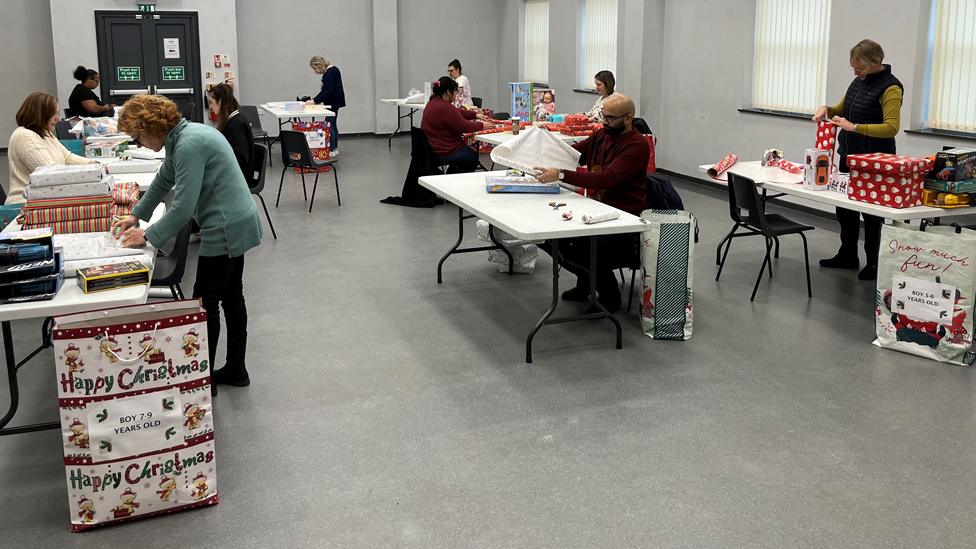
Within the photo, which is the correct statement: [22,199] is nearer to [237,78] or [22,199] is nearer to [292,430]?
[292,430]

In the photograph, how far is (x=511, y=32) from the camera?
14500 mm

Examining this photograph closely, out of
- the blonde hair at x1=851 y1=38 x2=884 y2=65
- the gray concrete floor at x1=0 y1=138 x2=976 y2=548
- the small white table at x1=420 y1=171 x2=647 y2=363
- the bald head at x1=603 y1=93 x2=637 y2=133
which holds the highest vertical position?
the blonde hair at x1=851 y1=38 x2=884 y2=65

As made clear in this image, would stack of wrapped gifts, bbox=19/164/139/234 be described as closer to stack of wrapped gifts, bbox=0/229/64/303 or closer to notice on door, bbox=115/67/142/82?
stack of wrapped gifts, bbox=0/229/64/303

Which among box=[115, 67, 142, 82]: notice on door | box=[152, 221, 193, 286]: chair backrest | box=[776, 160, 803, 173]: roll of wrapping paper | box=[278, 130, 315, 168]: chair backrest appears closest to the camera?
box=[152, 221, 193, 286]: chair backrest

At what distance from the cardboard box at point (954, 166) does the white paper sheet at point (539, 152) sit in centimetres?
190

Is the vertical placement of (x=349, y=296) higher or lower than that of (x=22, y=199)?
lower

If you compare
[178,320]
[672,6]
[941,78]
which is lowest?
[178,320]

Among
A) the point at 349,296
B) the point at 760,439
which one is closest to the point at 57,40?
the point at 349,296

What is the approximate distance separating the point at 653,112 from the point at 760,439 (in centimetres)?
734

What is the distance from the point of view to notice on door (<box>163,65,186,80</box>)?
12.6 meters

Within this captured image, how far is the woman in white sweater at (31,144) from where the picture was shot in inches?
201

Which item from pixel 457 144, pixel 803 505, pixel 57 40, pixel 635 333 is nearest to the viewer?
pixel 803 505

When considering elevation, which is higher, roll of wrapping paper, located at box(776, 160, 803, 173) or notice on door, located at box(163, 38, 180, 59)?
notice on door, located at box(163, 38, 180, 59)

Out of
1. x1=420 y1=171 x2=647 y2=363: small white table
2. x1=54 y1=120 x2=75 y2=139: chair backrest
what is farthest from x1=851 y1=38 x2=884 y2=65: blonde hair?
x1=54 y1=120 x2=75 y2=139: chair backrest
